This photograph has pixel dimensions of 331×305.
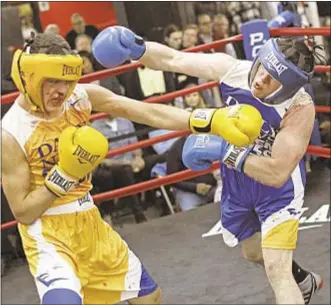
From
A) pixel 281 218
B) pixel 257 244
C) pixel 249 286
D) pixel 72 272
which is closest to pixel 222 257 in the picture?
pixel 249 286

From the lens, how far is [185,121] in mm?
2699

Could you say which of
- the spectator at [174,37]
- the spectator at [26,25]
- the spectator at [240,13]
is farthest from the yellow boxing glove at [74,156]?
the spectator at [240,13]

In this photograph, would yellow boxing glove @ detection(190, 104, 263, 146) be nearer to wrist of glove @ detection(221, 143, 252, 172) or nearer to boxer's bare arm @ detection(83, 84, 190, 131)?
boxer's bare arm @ detection(83, 84, 190, 131)

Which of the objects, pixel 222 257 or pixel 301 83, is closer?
pixel 301 83

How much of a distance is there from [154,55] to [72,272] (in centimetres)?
78

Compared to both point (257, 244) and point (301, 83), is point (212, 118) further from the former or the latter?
point (257, 244)

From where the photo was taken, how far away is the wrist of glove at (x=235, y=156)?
279 centimetres

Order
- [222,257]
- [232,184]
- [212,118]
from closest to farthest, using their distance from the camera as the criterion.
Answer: [212,118]
[232,184]
[222,257]

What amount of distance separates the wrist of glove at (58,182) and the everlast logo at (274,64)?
2.20 feet

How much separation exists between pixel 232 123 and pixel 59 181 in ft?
1.76

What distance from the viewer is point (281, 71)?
268cm

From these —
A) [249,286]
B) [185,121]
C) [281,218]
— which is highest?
[185,121]

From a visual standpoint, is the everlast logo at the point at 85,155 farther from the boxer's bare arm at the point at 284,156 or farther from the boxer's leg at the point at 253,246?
the boxer's leg at the point at 253,246

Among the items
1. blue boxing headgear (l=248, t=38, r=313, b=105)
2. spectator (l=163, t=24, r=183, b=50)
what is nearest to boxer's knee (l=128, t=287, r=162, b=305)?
blue boxing headgear (l=248, t=38, r=313, b=105)
